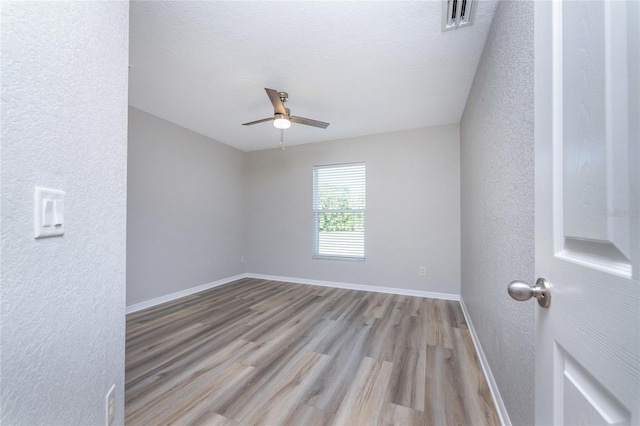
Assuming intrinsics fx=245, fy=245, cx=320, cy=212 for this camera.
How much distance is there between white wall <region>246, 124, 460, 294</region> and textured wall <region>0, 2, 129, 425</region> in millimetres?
3242

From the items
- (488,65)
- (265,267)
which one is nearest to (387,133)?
(488,65)

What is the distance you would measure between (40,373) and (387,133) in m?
3.96

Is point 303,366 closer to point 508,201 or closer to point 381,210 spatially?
point 508,201

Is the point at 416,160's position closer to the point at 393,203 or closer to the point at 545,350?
the point at 393,203

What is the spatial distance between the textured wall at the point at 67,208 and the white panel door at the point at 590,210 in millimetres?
1198

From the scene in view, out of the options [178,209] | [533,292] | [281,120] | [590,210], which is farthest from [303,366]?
[178,209]

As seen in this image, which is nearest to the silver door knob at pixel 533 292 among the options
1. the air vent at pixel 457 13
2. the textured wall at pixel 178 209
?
the air vent at pixel 457 13

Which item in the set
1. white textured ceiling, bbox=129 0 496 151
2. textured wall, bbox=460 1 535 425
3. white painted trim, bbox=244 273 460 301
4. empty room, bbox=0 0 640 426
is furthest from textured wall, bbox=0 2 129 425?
white painted trim, bbox=244 273 460 301

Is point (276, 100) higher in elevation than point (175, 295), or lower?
higher

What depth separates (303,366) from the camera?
185 cm

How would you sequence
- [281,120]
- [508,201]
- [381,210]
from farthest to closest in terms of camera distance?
1. [381,210]
2. [281,120]
3. [508,201]

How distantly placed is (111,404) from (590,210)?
1628 millimetres

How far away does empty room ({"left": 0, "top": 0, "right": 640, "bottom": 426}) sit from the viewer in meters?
0.47

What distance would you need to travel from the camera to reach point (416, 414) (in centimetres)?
139
